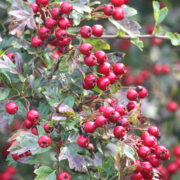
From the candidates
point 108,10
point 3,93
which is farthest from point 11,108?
point 108,10

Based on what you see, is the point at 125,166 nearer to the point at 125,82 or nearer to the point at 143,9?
the point at 125,82

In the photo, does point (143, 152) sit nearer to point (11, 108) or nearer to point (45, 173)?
point (45, 173)

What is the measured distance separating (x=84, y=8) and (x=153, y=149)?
535mm

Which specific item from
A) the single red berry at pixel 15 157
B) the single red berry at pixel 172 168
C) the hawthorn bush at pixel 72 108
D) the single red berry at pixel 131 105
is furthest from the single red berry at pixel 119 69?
the single red berry at pixel 172 168

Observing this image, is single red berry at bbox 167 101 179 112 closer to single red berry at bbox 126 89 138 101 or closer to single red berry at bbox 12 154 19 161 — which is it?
single red berry at bbox 126 89 138 101

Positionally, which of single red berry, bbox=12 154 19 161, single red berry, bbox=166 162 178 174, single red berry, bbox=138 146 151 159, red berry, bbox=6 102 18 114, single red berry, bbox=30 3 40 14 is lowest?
single red berry, bbox=166 162 178 174

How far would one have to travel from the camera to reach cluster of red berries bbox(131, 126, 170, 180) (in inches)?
32.4

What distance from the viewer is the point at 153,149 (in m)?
0.87

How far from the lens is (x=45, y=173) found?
2.68 feet

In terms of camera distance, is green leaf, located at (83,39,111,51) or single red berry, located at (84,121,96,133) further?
green leaf, located at (83,39,111,51)

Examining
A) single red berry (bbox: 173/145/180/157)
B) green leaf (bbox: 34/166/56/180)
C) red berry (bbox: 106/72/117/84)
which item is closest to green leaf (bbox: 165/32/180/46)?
red berry (bbox: 106/72/117/84)

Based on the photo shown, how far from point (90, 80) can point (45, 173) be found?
A: 32 centimetres

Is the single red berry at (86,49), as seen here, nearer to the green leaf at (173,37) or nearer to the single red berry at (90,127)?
the single red berry at (90,127)

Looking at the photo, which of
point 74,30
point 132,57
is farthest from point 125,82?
point 74,30
